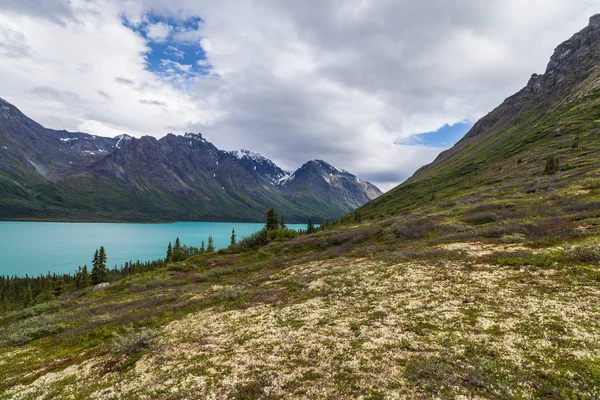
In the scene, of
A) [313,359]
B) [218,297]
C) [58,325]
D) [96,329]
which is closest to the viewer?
[313,359]

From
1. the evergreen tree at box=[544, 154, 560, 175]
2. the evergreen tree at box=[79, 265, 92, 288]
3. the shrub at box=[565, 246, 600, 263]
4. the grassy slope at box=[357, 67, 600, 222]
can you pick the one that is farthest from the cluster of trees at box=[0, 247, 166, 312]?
the evergreen tree at box=[544, 154, 560, 175]

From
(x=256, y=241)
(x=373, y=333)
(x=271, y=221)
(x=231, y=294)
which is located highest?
(x=271, y=221)

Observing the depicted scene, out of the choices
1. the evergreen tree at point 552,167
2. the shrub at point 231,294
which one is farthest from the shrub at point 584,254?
the evergreen tree at point 552,167

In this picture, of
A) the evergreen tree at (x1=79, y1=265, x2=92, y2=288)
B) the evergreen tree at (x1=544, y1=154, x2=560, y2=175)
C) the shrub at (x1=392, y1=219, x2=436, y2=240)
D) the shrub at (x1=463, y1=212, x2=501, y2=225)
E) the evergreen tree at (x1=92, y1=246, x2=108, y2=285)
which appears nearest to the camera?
the shrub at (x1=463, y1=212, x2=501, y2=225)

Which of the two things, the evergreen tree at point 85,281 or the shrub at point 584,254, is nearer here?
the shrub at point 584,254

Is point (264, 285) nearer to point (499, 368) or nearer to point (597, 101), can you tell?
point (499, 368)

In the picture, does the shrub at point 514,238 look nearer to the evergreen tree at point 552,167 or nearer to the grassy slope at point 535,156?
the grassy slope at point 535,156

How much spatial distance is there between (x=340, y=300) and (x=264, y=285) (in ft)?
51.5

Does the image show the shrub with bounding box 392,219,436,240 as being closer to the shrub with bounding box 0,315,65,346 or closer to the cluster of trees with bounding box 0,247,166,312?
the shrub with bounding box 0,315,65,346

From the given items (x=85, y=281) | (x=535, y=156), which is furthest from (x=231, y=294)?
(x=535, y=156)

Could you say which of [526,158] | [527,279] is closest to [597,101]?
[526,158]

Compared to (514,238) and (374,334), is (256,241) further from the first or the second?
(374,334)

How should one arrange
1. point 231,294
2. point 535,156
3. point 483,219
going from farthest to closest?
point 535,156, point 483,219, point 231,294

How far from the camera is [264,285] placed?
129ft
